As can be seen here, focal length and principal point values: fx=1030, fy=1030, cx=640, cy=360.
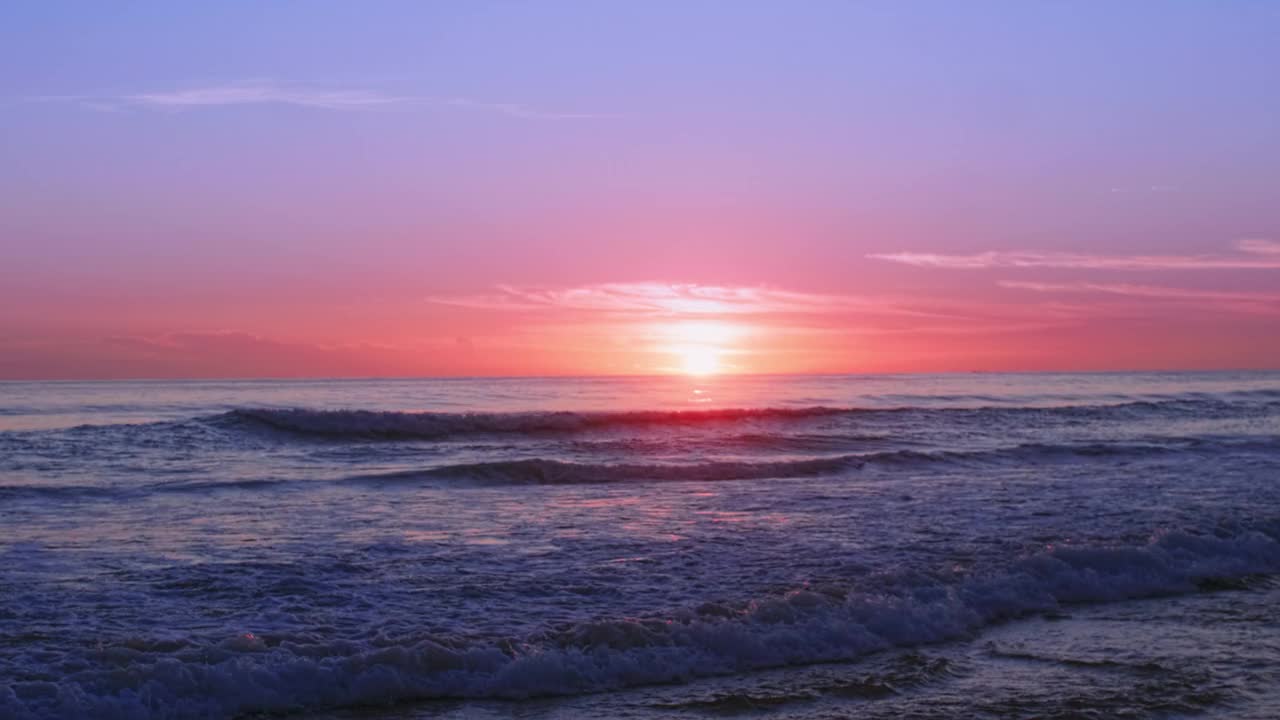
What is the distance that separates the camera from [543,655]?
8.00m

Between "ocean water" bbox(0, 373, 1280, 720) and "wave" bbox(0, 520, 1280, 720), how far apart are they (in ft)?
0.08

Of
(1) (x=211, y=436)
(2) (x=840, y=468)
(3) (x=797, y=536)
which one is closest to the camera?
(3) (x=797, y=536)

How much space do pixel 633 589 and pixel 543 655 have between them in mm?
2490

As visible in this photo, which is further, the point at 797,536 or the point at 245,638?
the point at 797,536

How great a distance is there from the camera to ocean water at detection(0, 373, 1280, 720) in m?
7.44

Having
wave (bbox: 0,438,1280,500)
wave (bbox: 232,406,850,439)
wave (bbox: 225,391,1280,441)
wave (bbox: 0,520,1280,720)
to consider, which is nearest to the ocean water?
wave (bbox: 0,520,1280,720)

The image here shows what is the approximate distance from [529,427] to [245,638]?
26734 mm

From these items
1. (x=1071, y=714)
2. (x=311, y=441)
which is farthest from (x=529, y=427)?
(x=1071, y=714)

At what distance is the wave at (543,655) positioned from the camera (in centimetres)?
727

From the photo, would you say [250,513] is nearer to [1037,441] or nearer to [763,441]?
[763,441]

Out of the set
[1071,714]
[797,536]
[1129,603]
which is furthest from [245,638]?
[1129,603]

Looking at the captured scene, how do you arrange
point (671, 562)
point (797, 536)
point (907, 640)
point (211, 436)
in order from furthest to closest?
point (211, 436), point (797, 536), point (671, 562), point (907, 640)

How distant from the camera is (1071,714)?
6812 mm

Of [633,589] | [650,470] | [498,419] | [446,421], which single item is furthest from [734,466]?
[498,419]
